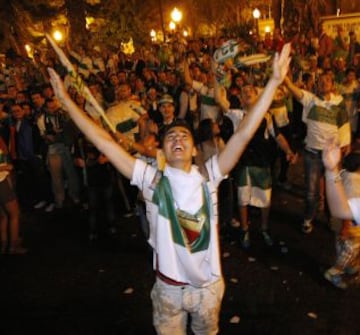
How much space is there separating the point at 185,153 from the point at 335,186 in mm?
975

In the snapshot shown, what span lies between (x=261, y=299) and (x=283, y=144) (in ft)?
7.23

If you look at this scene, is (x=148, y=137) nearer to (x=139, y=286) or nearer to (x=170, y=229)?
(x=139, y=286)

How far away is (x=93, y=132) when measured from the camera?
2.92 m

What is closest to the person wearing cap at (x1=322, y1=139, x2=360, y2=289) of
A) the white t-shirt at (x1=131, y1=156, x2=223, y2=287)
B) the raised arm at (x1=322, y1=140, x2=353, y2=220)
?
the raised arm at (x1=322, y1=140, x2=353, y2=220)

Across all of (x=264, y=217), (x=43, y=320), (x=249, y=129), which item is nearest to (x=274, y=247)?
(x=264, y=217)

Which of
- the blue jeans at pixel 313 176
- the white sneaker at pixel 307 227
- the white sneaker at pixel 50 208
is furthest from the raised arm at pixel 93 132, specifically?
the white sneaker at pixel 50 208

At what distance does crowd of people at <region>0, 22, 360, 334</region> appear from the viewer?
286 cm

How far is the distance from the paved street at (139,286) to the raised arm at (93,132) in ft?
7.33

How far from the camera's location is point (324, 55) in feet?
44.8

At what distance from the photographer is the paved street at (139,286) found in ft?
14.7

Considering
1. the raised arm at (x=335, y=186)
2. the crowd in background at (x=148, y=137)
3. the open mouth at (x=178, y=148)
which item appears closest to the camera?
the raised arm at (x=335, y=186)

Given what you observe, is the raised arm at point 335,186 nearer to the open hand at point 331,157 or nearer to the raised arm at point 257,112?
the open hand at point 331,157

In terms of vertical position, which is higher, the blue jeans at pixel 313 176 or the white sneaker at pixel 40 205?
the blue jeans at pixel 313 176

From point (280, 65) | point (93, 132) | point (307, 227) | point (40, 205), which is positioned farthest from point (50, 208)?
point (280, 65)
